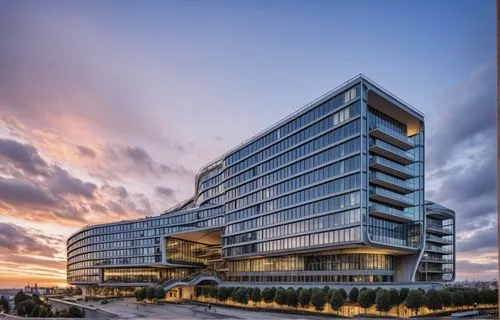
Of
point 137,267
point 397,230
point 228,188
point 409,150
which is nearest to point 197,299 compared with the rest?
point 228,188

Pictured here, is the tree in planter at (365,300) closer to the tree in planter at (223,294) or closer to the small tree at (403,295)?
the small tree at (403,295)

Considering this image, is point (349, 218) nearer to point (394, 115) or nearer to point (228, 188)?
point (394, 115)

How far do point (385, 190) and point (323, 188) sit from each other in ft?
34.6

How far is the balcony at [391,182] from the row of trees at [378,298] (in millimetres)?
17971

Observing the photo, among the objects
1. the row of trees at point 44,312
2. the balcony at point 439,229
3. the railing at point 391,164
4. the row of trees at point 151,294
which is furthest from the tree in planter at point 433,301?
the row of trees at point 44,312

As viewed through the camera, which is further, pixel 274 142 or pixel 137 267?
pixel 137 267

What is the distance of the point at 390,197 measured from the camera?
256 feet

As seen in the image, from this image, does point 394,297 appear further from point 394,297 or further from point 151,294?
point 151,294

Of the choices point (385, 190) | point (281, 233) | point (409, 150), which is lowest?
point (281, 233)

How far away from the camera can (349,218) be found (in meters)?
74.9

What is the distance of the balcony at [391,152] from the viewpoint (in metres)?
77.1

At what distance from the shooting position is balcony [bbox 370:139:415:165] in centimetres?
7706

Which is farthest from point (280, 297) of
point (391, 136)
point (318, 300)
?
point (391, 136)

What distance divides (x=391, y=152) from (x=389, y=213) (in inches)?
412
